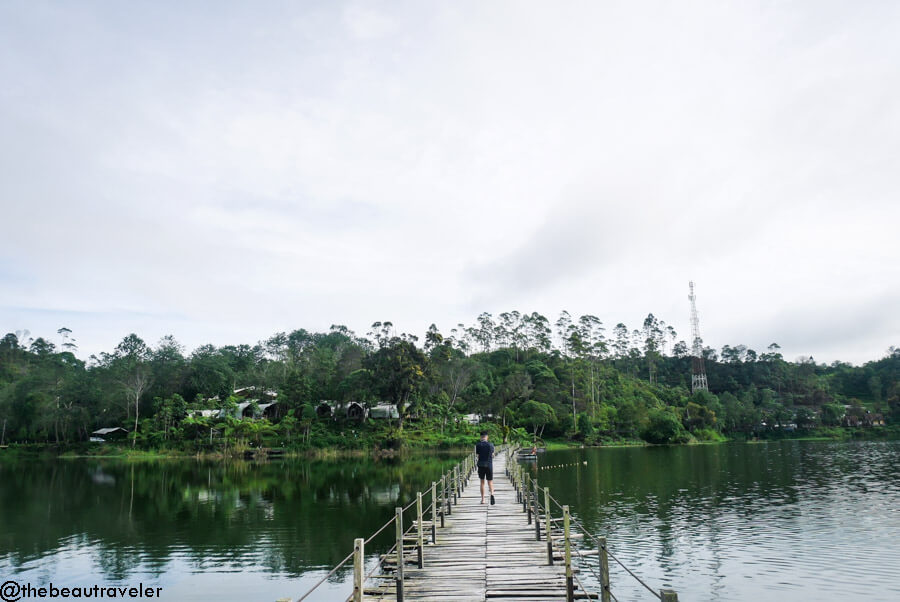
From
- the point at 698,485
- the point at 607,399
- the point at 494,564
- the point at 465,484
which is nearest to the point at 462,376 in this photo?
the point at 607,399

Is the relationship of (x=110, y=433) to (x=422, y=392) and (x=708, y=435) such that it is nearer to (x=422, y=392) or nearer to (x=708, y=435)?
(x=422, y=392)

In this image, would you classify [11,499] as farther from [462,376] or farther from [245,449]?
[462,376]

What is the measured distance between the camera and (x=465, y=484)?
1047 inches

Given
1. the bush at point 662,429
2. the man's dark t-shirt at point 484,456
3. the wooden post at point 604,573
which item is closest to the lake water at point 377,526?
the man's dark t-shirt at point 484,456

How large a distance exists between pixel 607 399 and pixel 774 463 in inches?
1768

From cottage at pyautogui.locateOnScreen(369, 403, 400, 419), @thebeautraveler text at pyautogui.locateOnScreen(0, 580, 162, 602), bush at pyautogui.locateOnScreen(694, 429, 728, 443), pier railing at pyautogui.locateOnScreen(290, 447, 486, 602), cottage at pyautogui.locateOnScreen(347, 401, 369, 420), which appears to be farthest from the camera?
bush at pyautogui.locateOnScreen(694, 429, 728, 443)

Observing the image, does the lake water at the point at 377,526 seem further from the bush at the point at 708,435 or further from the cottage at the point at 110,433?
the bush at the point at 708,435

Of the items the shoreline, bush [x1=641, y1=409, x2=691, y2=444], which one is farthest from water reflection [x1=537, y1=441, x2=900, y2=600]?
bush [x1=641, y1=409, x2=691, y2=444]

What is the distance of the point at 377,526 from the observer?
71.0 feet

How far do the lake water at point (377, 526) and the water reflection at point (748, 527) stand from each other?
0.08 m

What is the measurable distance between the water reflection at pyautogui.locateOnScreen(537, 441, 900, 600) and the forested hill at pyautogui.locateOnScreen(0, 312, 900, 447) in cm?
3300

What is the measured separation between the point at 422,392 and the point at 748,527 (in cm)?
5065

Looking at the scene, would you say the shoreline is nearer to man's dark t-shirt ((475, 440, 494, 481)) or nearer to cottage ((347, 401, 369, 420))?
cottage ((347, 401, 369, 420))

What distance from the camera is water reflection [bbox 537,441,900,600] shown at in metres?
14.7
